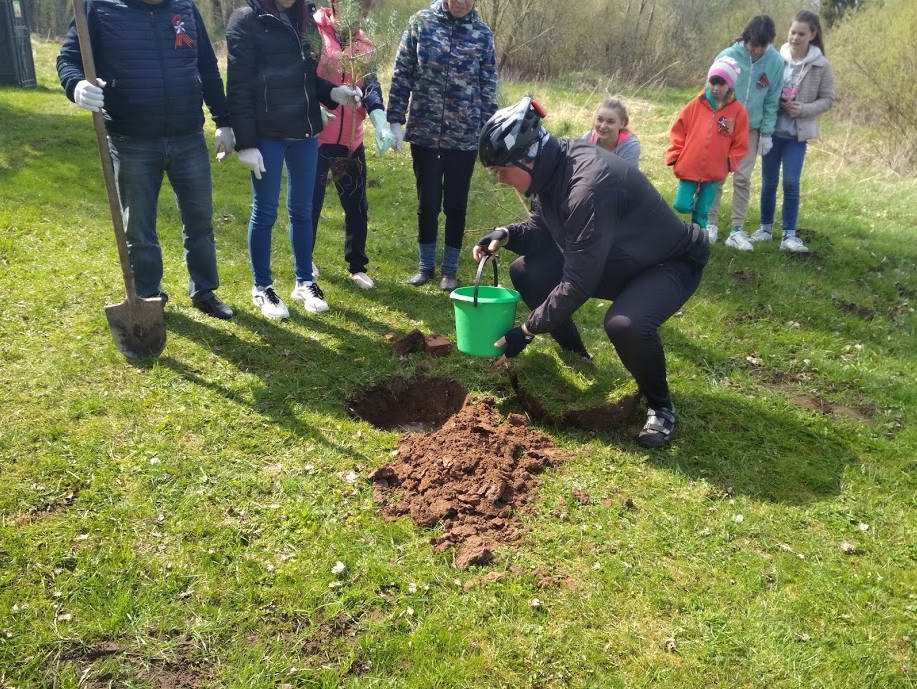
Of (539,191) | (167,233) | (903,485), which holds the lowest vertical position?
(903,485)

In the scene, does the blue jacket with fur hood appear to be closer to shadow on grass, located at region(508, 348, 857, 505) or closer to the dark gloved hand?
shadow on grass, located at region(508, 348, 857, 505)

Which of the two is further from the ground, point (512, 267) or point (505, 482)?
point (512, 267)

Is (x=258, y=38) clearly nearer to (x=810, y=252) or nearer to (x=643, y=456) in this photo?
(x=643, y=456)

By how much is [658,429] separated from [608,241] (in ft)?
3.54

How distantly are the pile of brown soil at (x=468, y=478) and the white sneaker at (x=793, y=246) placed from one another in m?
4.31

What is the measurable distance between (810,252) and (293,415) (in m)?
5.39

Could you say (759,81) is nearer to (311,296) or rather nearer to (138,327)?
(311,296)

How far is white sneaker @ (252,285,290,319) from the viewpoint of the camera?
15.6ft

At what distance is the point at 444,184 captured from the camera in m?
5.34

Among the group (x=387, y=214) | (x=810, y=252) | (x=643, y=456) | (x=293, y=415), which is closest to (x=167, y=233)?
(x=387, y=214)

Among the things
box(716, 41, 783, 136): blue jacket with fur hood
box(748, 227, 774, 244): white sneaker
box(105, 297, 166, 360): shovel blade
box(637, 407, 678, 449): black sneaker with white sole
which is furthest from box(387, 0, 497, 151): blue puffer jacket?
box(748, 227, 774, 244): white sneaker

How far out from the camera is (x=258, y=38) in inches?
161

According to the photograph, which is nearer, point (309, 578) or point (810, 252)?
point (309, 578)

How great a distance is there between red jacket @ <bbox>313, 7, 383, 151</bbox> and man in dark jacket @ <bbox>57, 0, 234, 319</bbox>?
74 cm
